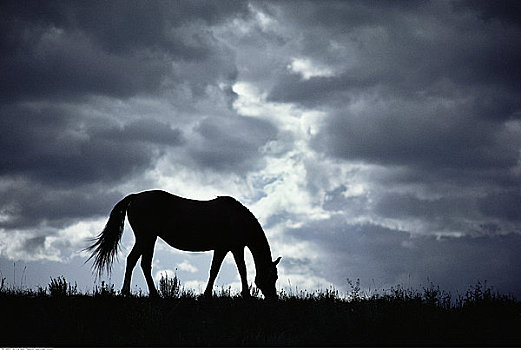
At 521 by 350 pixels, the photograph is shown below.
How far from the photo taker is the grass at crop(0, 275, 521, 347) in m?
9.19

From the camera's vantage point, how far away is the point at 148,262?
12.8 metres

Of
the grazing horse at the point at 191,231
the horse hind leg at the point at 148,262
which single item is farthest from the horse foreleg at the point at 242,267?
the horse hind leg at the point at 148,262

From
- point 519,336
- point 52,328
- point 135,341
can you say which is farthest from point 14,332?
point 519,336

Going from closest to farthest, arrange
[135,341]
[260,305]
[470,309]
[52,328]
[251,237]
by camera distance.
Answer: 1. [135,341]
2. [52,328]
3. [260,305]
4. [470,309]
5. [251,237]

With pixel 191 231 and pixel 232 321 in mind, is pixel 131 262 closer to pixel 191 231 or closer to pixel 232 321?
pixel 191 231

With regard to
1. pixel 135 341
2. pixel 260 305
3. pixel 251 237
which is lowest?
pixel 135 341

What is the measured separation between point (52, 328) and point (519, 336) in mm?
9055

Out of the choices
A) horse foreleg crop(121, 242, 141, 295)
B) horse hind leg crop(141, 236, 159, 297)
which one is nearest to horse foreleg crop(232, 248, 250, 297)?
horse hind leg crop(141, 236, 159, 297)

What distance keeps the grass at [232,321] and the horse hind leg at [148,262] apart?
434mm

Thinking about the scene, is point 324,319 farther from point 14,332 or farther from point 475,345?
point 14,332

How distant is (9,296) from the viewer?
37.1 feet

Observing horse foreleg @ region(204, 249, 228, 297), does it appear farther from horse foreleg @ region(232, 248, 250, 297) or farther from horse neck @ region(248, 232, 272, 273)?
horse neck @ region(248, 232, 272, 273)

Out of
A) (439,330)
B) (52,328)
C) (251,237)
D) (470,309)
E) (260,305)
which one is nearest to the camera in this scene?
(52,328)

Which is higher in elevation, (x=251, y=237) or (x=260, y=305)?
(x=251, y=237)
